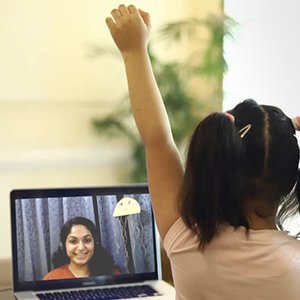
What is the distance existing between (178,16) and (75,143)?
2.19 ft

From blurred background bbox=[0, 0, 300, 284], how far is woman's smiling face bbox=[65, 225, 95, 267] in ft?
1.60

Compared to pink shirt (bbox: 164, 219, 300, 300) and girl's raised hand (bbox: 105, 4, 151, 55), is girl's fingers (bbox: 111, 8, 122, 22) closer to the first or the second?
girl's raised hand (bbox: 105, 4, 151, 55)

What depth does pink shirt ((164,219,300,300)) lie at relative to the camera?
3.38 feet

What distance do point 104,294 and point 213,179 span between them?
1038 mm

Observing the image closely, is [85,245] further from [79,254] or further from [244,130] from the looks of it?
[244,130]

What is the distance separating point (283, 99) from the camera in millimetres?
2701

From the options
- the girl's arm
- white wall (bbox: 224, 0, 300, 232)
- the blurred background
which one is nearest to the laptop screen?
the blurred background

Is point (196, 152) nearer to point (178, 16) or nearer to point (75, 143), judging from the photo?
point (75, 143)

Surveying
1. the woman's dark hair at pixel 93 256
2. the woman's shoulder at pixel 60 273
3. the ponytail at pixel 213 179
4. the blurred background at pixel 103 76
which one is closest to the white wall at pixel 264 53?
the blurred background at pixel 103 76

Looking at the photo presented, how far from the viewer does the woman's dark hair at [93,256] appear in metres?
2.02

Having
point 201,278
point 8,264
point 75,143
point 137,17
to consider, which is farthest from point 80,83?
point 201,278

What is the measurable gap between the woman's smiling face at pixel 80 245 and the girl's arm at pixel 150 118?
3.16 feet

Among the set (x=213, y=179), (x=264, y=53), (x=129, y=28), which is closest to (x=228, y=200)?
(x=213, y=179)

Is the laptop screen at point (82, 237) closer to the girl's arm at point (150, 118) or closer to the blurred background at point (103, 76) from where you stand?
the blurred background at point (103, 76)
